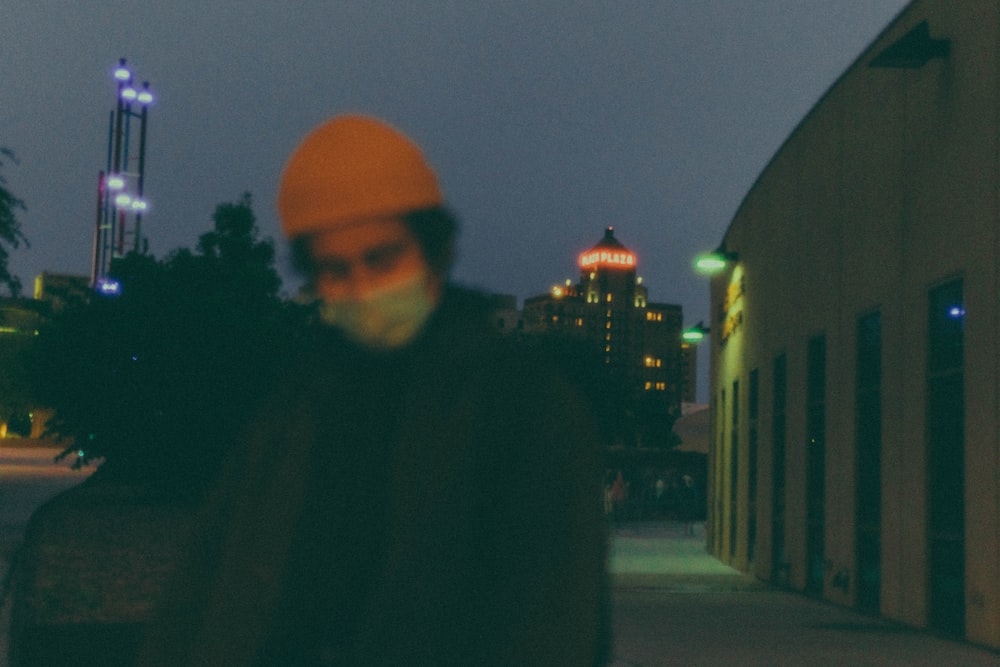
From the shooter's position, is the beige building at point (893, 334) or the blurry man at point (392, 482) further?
the beige building at point (893, 334)

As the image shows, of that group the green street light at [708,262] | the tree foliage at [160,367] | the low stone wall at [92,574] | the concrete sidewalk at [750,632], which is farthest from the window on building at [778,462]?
the low stone wall at [92,574]

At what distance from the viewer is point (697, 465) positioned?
45969 millimetres

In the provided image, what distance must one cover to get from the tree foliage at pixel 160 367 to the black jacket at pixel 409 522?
18.4 metres

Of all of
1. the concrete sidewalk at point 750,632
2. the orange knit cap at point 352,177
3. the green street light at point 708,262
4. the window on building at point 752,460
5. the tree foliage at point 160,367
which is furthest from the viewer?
the window on building at point 752,460

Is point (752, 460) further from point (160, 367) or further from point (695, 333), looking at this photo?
point (160, 367)

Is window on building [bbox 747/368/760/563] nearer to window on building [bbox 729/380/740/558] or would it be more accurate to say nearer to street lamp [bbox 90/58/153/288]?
window on building [bbox 729/380/740/558]

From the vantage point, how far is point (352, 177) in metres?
2.03

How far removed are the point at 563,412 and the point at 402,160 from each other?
0.47 m

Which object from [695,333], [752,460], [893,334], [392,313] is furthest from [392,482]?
[695,333]

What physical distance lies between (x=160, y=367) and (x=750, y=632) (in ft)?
36.9

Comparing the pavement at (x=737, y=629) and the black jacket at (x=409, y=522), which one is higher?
the black jacket at (x=409, y=522)

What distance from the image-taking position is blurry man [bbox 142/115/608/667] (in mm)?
1771

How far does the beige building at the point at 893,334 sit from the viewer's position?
11414 mm

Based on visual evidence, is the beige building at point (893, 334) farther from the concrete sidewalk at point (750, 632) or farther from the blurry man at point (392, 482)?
the blurry man at point (392, 482)
